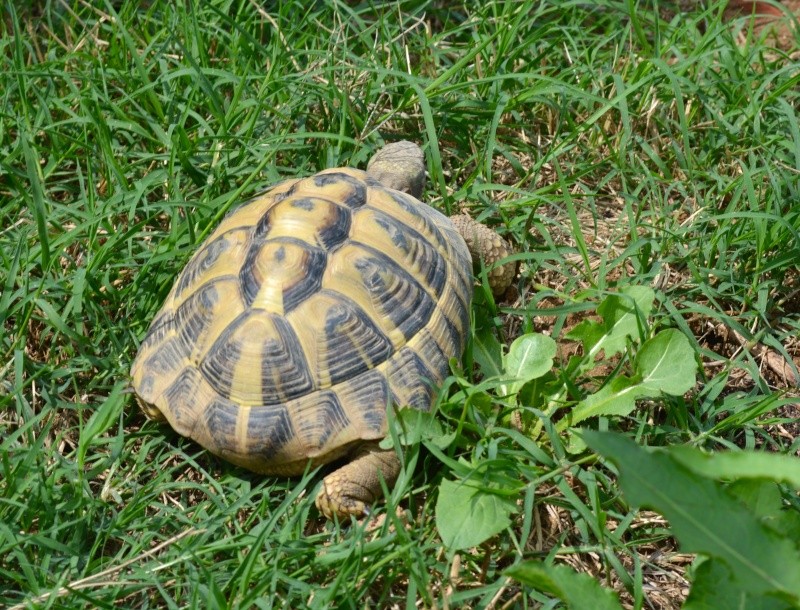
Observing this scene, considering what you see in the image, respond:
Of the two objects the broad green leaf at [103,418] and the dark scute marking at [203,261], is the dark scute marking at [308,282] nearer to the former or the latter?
the dark scute marking at [203,261]

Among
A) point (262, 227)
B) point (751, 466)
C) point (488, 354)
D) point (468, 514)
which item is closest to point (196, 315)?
point (262, 227)

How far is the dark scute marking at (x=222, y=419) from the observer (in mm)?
2721

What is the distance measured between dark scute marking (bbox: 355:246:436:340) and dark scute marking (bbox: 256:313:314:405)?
320mm

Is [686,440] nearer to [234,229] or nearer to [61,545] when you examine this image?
[234,229]

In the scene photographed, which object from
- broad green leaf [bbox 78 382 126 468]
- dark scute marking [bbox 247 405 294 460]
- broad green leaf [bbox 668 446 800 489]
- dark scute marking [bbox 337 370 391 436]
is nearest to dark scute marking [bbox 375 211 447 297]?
dark scute marking [bbox 337 370 391 436]

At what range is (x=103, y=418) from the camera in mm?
2918

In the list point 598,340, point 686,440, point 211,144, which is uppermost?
point 211,144

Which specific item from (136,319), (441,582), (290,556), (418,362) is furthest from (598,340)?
(136,319)

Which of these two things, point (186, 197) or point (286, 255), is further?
point (186, 197)

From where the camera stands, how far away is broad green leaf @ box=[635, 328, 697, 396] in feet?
9.28

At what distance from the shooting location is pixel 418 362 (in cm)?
284

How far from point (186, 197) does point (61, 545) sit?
1.46 m

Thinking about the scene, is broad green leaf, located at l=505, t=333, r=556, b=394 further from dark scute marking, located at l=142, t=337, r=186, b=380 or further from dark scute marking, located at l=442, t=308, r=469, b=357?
dark scute marking, located at l=142, t=337, r=186, b=380

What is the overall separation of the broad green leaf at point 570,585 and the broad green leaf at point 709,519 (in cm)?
40
